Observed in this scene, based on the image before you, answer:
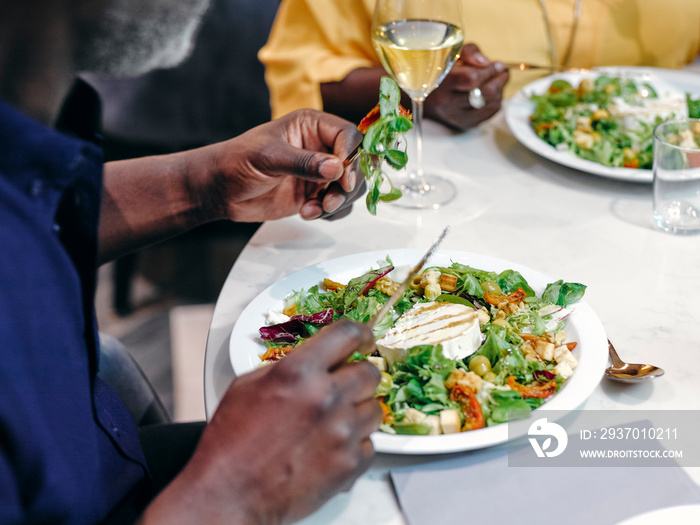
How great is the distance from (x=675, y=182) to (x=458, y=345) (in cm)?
66

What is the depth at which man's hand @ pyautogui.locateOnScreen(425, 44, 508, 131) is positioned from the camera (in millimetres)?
1561

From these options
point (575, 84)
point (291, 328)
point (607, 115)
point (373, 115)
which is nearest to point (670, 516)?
point (291, 328)

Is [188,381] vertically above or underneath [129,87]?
underneath

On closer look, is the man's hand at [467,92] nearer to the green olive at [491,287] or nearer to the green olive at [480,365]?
the green olive at [491,287]

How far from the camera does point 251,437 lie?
25.5 inches

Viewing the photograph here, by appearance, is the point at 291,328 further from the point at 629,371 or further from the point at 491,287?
the point at 629,371

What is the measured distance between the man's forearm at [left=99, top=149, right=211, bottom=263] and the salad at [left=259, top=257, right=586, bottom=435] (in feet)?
1.08

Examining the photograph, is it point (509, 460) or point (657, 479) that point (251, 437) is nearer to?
point (509, 460)

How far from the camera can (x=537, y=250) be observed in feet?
3.83

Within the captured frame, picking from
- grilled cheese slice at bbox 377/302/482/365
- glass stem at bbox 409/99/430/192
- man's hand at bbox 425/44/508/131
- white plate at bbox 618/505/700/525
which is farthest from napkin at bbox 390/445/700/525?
man's hand at bbox 425/44/508/131

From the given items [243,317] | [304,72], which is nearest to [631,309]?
[243,317]

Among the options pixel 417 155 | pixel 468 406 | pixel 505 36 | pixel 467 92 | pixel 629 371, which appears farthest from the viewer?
pixel 505 36

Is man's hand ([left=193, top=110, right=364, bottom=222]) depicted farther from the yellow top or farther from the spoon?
the yellow top

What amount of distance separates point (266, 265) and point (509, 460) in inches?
22.1
